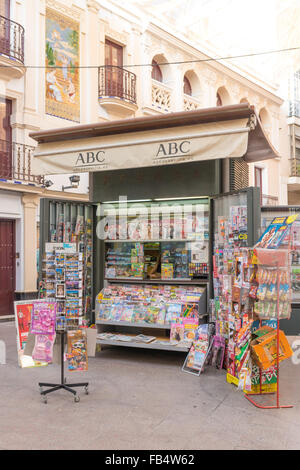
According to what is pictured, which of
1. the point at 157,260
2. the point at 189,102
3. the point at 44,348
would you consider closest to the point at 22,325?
the point at 44,348

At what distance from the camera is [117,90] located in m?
14.9

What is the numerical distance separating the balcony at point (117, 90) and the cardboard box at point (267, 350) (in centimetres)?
1120

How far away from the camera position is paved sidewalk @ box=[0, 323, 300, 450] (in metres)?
3.72

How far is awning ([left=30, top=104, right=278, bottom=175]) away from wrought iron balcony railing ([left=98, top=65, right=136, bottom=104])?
8306 millimetres

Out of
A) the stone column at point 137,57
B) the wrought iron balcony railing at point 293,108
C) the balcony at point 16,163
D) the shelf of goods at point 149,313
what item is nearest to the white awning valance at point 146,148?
the shelf of goods at point 149,313

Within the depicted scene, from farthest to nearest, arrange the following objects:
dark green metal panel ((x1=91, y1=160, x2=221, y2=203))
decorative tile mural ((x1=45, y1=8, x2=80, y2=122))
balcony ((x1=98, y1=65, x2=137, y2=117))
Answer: balcony ((x1=98, y1=65, x2=137, y2=117)), decorative tile mural ((x1=45, y1=8, x2=80, y2=122)), dark green metal panel ((x1=91, y1=160, x2=221, y2=203))

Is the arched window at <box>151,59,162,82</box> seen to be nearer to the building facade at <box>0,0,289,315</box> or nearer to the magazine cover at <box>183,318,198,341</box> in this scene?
the building facade at <box>0,0,289,315</box>

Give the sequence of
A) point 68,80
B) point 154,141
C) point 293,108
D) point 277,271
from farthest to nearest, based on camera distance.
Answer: point 293,108, point 68,80, point 154,141, point 277,271

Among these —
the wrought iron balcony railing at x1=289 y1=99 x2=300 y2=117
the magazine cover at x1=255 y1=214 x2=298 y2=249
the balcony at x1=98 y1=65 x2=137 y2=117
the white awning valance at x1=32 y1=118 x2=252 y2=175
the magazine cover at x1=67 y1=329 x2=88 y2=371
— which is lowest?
the magazine cover at x1=67 y1=329 x2=88 y2=371

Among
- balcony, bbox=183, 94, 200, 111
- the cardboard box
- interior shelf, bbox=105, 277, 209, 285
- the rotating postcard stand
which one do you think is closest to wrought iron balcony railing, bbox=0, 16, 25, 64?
balcony, bbox=183, 94, 200, 111

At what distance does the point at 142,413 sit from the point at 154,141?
11.2 feet

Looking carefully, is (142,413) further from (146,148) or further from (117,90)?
(117,90)

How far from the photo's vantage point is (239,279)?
530 centimetres
